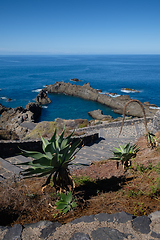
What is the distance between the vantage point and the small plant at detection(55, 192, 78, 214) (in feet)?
10.7

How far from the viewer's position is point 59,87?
62.3 metres

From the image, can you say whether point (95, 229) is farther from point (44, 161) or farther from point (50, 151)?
point (50, 151)

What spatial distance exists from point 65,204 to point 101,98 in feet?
157

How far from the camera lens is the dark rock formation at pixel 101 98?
39.8 m

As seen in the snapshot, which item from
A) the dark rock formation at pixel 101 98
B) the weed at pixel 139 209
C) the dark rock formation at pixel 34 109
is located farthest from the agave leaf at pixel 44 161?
the dark rock formation at pixel 101 98

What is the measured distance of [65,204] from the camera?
336 cm

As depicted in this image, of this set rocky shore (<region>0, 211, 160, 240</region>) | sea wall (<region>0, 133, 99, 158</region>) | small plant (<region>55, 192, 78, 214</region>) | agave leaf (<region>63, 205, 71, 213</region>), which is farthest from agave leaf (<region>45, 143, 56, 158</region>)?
sea wall (<region>0, 133, 99, 158</region>)

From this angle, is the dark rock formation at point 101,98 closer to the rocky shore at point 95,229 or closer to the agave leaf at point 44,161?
the agave leaf at point 44,161

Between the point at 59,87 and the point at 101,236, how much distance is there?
61742 mm

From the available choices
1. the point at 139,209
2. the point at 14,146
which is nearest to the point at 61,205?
the point at 139,209

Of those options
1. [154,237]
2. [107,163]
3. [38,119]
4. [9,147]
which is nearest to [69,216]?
[154,237]

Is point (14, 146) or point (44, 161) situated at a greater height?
point (44, 161)

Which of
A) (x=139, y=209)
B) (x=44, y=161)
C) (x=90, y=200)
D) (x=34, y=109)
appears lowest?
(x=34, y=109)

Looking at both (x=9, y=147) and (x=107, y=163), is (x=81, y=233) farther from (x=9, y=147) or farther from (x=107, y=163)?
(x=9, y=147)
